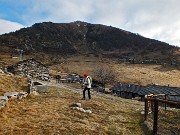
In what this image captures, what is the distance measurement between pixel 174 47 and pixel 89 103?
131469 mm

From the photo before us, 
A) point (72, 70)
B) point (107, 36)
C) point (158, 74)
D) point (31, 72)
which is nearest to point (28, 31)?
point (107, 36)

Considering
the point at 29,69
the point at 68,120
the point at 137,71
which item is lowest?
the point at 68,120

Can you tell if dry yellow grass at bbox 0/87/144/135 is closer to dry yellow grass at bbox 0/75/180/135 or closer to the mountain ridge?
dry yellow grass at bbox 0/75/180/135

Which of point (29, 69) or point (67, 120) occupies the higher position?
point (29, 69)

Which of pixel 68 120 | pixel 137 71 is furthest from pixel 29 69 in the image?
pixel 137 71

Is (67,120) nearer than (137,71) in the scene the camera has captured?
Yes

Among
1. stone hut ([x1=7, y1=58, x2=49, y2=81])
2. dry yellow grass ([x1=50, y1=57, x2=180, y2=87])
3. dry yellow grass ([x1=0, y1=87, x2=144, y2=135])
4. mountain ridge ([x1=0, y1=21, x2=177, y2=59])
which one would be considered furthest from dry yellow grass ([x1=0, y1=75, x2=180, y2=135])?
mountain ridge ([x1=0, y1=21, x2=177, y2=59])

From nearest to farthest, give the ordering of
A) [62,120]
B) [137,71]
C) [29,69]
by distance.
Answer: [62,120] → [29,69] → [137,71]

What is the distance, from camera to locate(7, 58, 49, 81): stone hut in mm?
44803

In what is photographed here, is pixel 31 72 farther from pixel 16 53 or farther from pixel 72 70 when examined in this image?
pixel 16 53

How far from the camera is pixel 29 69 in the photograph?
150ft

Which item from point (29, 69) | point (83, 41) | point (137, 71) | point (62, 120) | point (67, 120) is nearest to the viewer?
point (62, 120)

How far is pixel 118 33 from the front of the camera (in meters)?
184

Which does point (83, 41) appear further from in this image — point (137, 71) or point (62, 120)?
point (62, 120)
